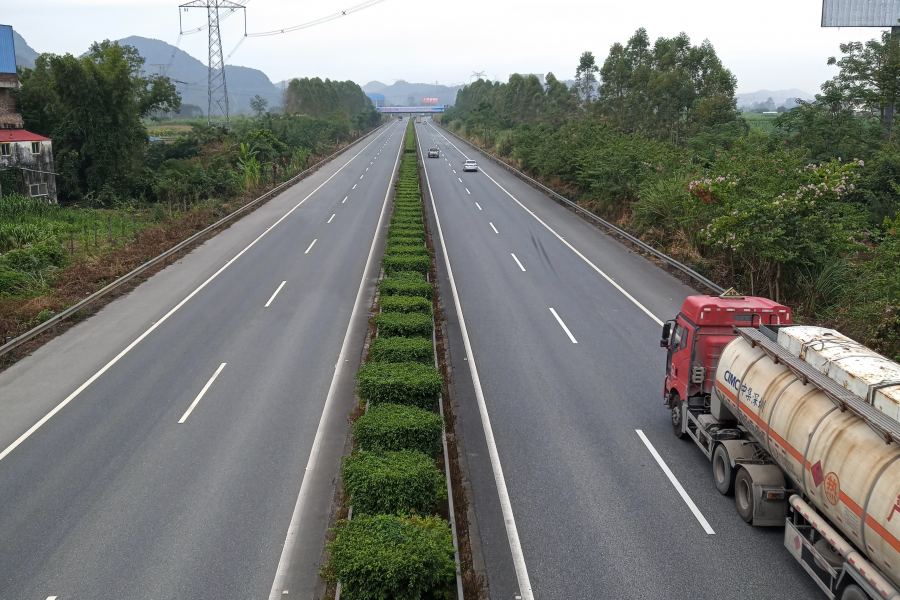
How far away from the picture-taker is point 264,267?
87.8 feet

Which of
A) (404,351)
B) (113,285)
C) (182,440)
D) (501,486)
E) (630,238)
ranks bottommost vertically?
(501,486)

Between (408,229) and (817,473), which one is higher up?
(408,229)

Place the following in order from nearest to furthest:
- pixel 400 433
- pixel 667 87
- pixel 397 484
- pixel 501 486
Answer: pixel 397 484 < pixel 400 433 < pixel 501 486 < pixel 667 87

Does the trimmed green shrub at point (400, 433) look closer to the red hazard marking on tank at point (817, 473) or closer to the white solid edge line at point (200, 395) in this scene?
the white solid edge line at point (200, 395)

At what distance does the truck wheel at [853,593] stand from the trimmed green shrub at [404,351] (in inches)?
346

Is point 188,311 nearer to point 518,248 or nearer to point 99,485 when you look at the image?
point 99,485

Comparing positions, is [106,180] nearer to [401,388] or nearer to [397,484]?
[401,388]

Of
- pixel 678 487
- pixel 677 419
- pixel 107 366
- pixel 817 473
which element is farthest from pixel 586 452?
pixel 107 366

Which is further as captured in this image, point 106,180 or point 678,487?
point 106,180

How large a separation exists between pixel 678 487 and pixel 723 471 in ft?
2.63

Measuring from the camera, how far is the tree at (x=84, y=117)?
47.0 meters

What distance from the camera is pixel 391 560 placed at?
7.92m

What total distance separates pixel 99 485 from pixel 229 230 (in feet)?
81.2

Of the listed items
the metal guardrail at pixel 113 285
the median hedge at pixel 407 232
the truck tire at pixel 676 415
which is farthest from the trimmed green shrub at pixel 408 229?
the truck tire at pixel 676 415
